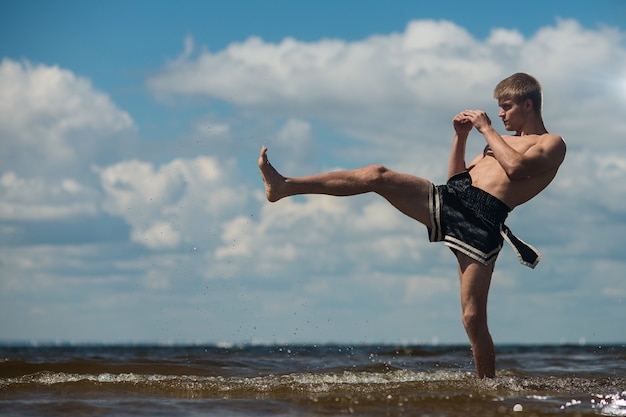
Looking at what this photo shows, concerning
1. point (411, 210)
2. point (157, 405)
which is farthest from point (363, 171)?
point (157, 405)

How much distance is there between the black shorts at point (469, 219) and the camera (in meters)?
6.45

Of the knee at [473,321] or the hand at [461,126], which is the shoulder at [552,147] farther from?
the knee at [473,321]

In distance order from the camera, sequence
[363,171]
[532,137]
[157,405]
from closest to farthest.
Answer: [157,405]
[363,171]
[532,137]

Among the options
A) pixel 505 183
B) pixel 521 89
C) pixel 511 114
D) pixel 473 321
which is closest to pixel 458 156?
pixel 511 114

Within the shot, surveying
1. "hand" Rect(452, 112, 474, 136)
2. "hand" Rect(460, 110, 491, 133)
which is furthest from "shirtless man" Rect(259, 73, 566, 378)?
"hand" Rect(452, 112, 474, 136)

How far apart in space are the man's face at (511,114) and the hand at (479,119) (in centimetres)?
21

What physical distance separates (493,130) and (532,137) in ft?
1.32

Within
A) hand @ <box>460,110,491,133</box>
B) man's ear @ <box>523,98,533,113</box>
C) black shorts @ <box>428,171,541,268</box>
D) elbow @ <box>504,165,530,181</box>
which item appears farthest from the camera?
man's ear @ <box>523,98,533,113</box>

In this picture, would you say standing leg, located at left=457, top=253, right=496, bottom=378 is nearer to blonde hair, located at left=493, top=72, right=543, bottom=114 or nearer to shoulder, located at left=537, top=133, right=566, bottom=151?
shoulder, located at left=537, top=133, right=566, bottom=151

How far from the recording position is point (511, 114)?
6.82 m

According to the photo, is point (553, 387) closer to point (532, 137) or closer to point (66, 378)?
point (532, 137)

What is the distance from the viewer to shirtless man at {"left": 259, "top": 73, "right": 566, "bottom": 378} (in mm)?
6219

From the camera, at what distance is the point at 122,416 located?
17.3 feet

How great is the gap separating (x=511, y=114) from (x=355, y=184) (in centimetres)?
164
